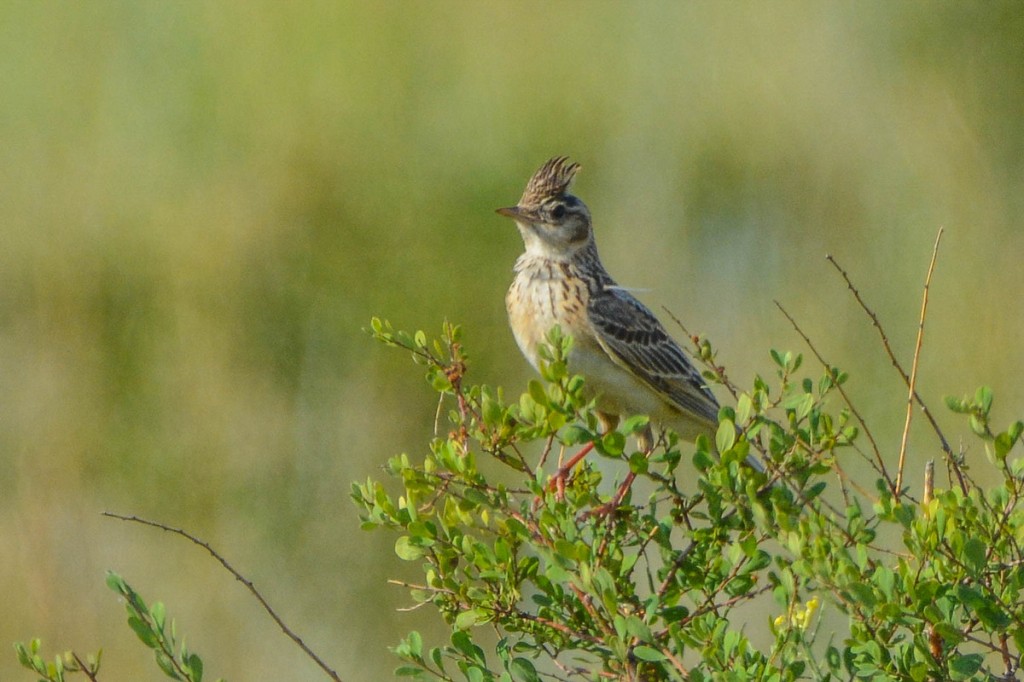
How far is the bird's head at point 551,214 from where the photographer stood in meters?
5.43

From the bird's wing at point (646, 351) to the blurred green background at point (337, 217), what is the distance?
13.4ft

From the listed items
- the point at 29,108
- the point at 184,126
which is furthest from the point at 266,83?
the point at 29,108

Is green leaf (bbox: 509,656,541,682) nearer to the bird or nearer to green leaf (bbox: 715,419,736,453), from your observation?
green leaf (bbox: 715,419,736,453)

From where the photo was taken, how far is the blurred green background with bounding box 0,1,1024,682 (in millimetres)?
9977

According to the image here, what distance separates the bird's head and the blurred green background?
4129 mm

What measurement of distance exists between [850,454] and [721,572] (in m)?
6.16

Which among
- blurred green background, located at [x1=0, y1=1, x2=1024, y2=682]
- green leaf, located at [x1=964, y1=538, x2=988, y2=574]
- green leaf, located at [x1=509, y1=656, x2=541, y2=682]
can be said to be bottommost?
green leaf, located at [x1=509, y1=656, x2=541, y2=682]

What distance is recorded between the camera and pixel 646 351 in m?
5.26

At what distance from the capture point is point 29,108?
10617 millimetres

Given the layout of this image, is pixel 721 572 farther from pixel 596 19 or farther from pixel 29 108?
pixel 29 108

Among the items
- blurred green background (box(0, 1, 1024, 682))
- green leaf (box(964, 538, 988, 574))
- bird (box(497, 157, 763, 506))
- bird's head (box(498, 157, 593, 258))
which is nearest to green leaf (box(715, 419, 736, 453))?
green leaf (box(964, 538, 988, 574))

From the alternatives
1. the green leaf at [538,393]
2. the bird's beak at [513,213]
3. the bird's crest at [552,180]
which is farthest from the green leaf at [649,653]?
the bird's crest at [552,180]

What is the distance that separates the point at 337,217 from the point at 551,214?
5.73 meters

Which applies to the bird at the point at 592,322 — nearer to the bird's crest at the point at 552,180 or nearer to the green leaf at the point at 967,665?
the bird's crest at the point at 552,180
